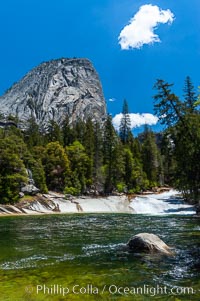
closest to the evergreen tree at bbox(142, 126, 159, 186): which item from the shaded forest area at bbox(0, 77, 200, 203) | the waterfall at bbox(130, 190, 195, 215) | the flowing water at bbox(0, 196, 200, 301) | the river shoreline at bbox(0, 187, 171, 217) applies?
the shaded forest area at bbox(0, 77, 200, 203)

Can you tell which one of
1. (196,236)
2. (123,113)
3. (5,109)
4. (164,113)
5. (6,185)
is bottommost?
(196,236)

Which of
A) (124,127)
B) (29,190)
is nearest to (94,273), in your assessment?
(29,190)

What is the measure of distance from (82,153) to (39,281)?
69.4 meters

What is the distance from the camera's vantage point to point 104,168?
83250 millimetres

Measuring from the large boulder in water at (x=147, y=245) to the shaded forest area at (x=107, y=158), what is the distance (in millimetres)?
9417

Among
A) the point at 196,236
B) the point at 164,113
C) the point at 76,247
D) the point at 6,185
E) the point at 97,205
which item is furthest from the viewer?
the point at 97,205

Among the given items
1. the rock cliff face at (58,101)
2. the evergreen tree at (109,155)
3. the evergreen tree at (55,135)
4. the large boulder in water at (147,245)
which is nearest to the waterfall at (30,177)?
the evergreen tree at (109,155)

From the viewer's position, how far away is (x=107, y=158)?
86062 mm

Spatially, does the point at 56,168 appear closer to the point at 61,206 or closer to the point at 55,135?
the point at 61,206

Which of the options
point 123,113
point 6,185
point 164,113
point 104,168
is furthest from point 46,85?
point 164,113

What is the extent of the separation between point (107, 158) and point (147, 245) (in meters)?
70.2

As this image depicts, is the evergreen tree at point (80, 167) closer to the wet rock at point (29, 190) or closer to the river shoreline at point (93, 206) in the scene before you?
the river shoreline at point (93, 206)

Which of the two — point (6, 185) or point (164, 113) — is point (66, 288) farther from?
point (6, 185)

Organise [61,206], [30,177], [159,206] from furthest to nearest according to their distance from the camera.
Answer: [30,177] < [159,206] < [61,206]
